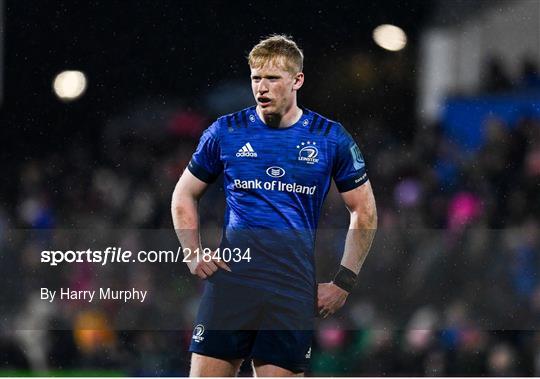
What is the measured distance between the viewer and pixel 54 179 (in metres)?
6.36

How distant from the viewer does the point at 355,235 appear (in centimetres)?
454

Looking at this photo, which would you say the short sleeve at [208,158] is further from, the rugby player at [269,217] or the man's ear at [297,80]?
the man's ear at [297,80]

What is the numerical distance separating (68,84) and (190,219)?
203 cm

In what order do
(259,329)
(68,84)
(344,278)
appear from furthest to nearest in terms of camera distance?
(68,84) → (344,278) → (259,329)

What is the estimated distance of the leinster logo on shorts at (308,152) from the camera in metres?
4.44

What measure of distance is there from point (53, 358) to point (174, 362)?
92cm

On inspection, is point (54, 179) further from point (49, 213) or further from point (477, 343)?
point (477, 343)

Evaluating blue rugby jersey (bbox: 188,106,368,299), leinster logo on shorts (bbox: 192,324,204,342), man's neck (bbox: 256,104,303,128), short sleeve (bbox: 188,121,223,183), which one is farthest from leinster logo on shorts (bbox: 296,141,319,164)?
leinster logo on shorts (bbox: 192,324,204,342)

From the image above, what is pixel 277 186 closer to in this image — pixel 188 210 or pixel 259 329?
pixel 188 210

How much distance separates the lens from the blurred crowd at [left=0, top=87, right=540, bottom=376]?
5.96 meters

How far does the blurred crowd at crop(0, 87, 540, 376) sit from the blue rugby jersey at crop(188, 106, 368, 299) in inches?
53.3

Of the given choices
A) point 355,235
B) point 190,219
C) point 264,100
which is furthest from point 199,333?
point 264,100

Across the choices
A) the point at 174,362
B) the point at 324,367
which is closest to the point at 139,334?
the point at 174,362

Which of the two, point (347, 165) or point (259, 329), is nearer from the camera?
point (259, 329)
